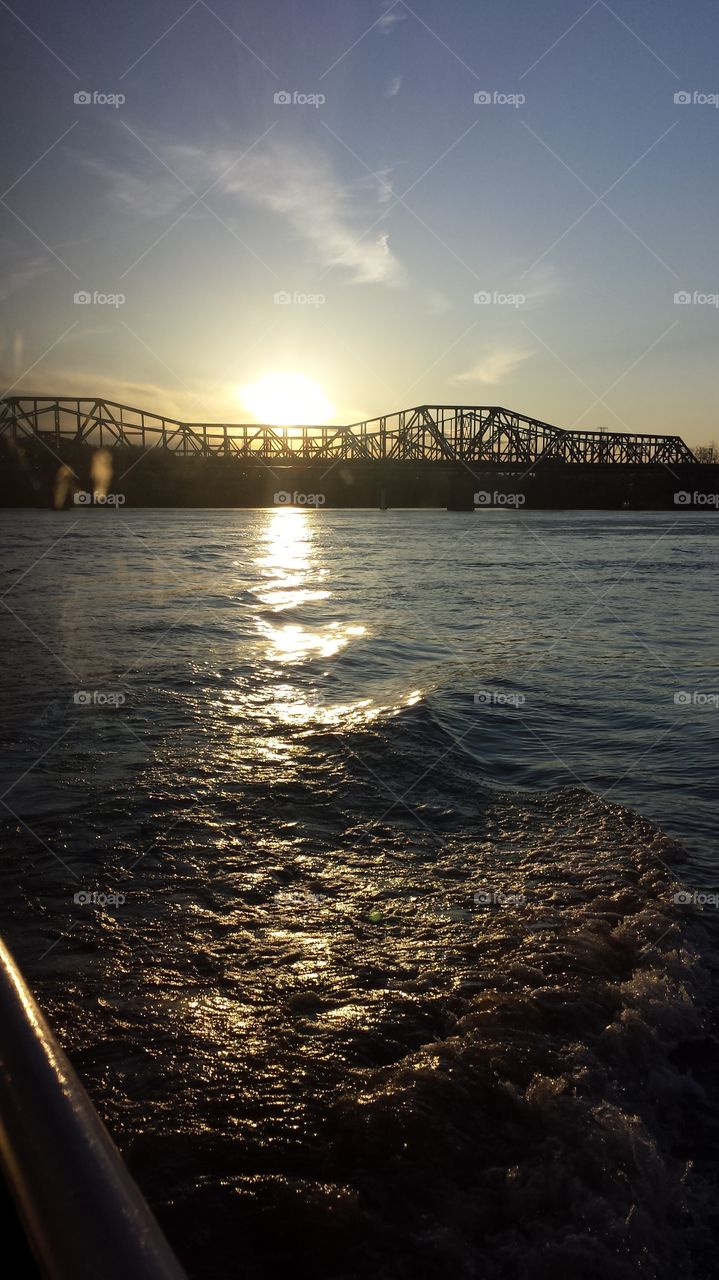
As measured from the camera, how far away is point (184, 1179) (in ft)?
8.50

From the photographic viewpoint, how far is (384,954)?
3.90 metres

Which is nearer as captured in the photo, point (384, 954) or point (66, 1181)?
point (66, 1181)

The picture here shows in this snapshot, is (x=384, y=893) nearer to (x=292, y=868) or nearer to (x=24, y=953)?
(x=292, y=868)

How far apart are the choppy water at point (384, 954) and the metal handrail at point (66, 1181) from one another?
5.23 ft

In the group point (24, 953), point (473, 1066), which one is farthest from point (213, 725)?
point (473, 1066)

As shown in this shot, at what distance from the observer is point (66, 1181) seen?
3.29ft

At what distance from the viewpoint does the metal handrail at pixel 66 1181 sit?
908 mm

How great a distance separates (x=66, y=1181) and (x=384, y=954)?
10.1 ft

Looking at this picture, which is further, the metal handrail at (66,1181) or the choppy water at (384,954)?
the choppy water at (384,954)

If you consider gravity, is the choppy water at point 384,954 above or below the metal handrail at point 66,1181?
below

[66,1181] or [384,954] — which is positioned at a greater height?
[66,1181]

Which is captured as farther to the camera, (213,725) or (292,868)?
(213,725)

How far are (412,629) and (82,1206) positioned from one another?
13416 mm

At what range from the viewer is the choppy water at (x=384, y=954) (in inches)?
101
